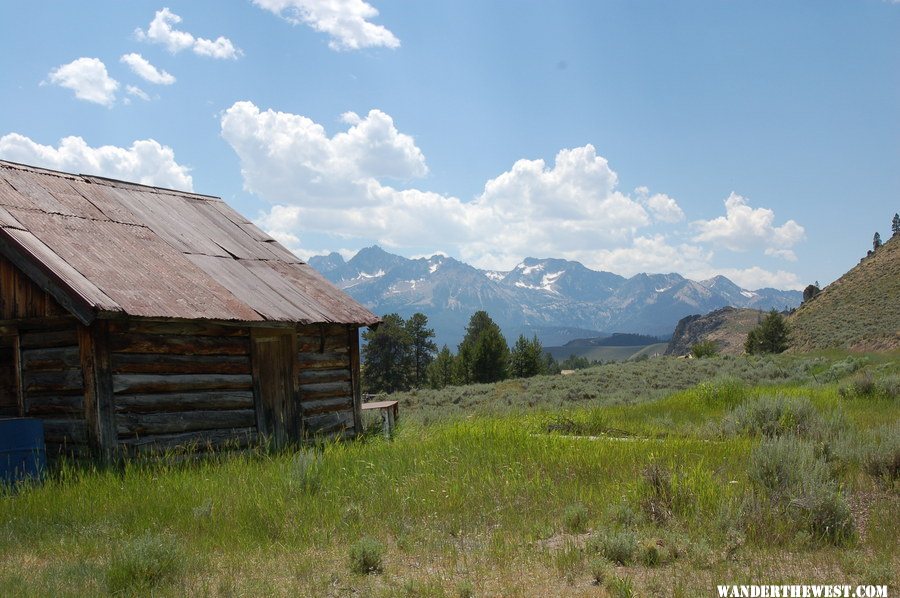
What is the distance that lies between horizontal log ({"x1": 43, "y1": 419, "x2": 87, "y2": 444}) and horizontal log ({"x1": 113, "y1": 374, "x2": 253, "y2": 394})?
717 mm

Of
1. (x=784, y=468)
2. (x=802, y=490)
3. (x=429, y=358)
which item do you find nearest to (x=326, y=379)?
(x=784, y=468)

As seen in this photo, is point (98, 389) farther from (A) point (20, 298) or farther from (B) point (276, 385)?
(B) point (276, 385)

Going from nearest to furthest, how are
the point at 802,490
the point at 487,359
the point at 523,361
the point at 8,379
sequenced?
the point at 802,490, the point at 8,379, the point at 487,359, the point at 523,361

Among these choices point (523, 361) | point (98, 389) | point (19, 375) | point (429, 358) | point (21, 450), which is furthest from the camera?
point (523, 361)

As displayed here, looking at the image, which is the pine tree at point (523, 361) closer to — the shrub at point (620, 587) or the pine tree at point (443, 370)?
the pine tree at point (443, 370)

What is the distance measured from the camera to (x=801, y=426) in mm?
11008

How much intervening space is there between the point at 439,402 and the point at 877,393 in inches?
750

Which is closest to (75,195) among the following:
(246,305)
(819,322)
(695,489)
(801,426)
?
(246,305)

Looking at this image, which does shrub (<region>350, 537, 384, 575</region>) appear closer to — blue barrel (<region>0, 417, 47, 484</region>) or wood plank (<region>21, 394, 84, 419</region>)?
blue barrel (<region>0, 417, 47, 484</region>)

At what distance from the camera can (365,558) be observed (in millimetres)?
5512

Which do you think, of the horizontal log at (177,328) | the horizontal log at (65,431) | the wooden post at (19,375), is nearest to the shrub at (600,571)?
the horizontal log at (177,328)

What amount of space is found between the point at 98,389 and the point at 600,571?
728 cm

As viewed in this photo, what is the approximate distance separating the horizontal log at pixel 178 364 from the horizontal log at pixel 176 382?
6cm

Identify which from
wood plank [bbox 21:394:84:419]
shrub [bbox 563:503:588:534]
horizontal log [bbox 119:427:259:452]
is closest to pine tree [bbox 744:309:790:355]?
horizontal log [bbox 119:427:259:452]
